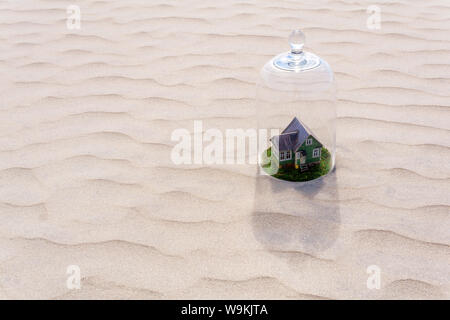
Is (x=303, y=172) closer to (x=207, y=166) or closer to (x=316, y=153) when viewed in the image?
(x=316, y=153)

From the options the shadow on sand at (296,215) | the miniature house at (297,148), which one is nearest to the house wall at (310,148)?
the miniature house at (297,148)

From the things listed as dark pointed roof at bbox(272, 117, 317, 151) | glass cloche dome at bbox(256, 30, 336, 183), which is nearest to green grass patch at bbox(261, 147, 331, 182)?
glass cloche dome at bbox(256, 30, 336, 183)

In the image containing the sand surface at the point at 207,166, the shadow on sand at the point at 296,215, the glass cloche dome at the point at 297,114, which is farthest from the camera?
the glass cloche dome at the point at 297,114

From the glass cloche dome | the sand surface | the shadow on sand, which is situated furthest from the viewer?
the glass cloche dome

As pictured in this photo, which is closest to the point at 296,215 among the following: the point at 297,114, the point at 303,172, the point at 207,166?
the point at 303,172

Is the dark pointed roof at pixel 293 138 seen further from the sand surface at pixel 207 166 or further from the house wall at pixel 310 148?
the sand surface at pixel 207 166

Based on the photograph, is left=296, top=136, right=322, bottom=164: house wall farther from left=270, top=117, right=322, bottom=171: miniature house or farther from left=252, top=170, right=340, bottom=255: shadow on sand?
left=252, top=170, right=340, bottom=255: shadow on sand
